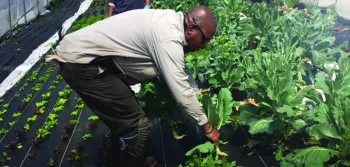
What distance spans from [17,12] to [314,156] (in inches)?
344

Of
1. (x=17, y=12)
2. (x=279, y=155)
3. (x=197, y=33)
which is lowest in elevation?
(x=17, y=12)

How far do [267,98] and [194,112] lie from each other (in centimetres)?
94

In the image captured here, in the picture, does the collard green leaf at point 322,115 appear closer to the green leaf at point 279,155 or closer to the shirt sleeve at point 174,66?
the green leaf at point 279,155

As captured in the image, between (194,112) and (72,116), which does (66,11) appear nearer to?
(72,116)

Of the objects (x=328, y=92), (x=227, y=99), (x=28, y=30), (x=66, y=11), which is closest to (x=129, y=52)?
(x=227, y=99)

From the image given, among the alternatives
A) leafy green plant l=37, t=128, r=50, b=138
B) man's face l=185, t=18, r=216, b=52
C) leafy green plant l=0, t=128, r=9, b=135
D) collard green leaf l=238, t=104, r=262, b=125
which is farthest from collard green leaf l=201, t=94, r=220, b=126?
leafy green plant l=0, t=128, r=9, b=135

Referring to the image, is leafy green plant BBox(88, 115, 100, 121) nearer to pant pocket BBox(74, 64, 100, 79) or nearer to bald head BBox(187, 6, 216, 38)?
pant pocket BBox(74, 64, 100, 79)

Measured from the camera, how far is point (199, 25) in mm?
2396

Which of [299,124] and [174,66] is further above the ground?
[174,66]

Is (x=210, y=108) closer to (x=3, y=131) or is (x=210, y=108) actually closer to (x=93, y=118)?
(x=93, y=118)

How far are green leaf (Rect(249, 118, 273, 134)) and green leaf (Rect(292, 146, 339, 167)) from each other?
0.30 meters

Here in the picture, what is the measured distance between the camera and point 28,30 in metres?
9.06

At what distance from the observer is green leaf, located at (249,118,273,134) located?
2.90 meters

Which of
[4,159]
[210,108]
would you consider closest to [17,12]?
[4,159]
